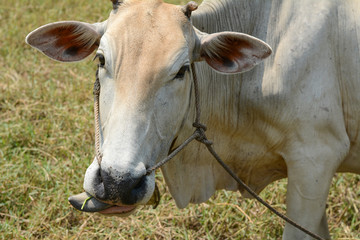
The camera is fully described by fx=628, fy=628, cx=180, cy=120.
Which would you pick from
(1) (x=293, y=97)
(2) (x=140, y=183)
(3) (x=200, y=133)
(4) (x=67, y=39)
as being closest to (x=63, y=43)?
(4) (x=67, y=39)

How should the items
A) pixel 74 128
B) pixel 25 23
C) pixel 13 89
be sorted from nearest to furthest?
pixel 74 128 < pixel 13 89 < pixel 25 23

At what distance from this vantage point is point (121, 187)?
2.71m

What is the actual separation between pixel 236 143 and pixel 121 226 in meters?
1.30

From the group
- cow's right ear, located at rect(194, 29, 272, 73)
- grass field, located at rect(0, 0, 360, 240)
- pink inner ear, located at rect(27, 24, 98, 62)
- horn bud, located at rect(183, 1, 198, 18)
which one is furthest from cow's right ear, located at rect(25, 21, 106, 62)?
grass field, located at rect(0, 0, 360, 240)

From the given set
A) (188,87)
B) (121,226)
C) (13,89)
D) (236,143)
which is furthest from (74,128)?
(188,87)

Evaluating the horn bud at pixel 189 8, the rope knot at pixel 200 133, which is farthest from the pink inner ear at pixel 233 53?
the rope knot at pixel 200 133

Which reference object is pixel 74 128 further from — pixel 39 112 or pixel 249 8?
pixel 249 8

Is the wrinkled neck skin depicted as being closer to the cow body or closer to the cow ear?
the cow body

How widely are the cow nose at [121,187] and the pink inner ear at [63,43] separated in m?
0.86

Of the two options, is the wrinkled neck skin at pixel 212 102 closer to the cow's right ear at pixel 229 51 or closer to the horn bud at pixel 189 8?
the cow's right ear at pixel 229 51

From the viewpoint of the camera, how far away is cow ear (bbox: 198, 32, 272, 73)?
320 cm

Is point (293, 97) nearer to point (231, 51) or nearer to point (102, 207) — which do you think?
point (231, 51)

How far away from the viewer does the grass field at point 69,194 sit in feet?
15.0

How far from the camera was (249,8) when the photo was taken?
3.66 meters
